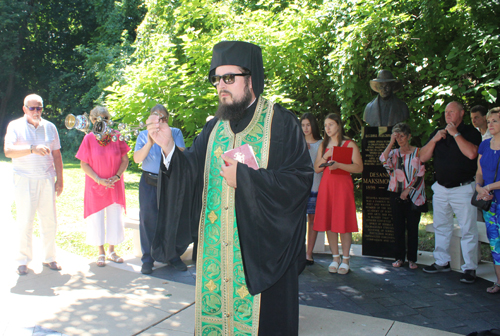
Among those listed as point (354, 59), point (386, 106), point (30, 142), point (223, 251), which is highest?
point (354, 59)

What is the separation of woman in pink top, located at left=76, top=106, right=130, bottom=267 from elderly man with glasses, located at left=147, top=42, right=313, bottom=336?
321 centimetres

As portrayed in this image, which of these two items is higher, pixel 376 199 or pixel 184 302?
pixel 376 199

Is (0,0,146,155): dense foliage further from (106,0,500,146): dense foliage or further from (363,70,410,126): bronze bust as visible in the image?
(363,70,410,126): bronze bust

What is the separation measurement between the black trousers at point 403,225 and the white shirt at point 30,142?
485 cm

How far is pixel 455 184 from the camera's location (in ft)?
18.5

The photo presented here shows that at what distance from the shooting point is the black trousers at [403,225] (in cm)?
602

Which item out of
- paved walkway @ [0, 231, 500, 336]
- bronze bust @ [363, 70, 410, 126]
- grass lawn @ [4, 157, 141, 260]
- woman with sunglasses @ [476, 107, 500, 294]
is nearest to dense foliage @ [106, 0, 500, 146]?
bronze bust @ [363, 70, 410, 126]

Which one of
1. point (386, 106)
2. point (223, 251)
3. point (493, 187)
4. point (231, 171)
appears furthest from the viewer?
point (386, 106)

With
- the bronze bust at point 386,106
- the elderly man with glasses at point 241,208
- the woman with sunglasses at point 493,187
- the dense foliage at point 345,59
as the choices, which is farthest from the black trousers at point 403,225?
the elderly man with glasses at point 241,208

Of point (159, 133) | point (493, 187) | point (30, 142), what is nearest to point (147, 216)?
point (30, 142)

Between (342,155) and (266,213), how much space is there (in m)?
3.27

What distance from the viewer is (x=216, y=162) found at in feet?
10.1

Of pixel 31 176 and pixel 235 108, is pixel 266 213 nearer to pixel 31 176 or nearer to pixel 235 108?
pixel 235 108

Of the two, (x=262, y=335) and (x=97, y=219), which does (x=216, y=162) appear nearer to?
(x=262, y=335)
